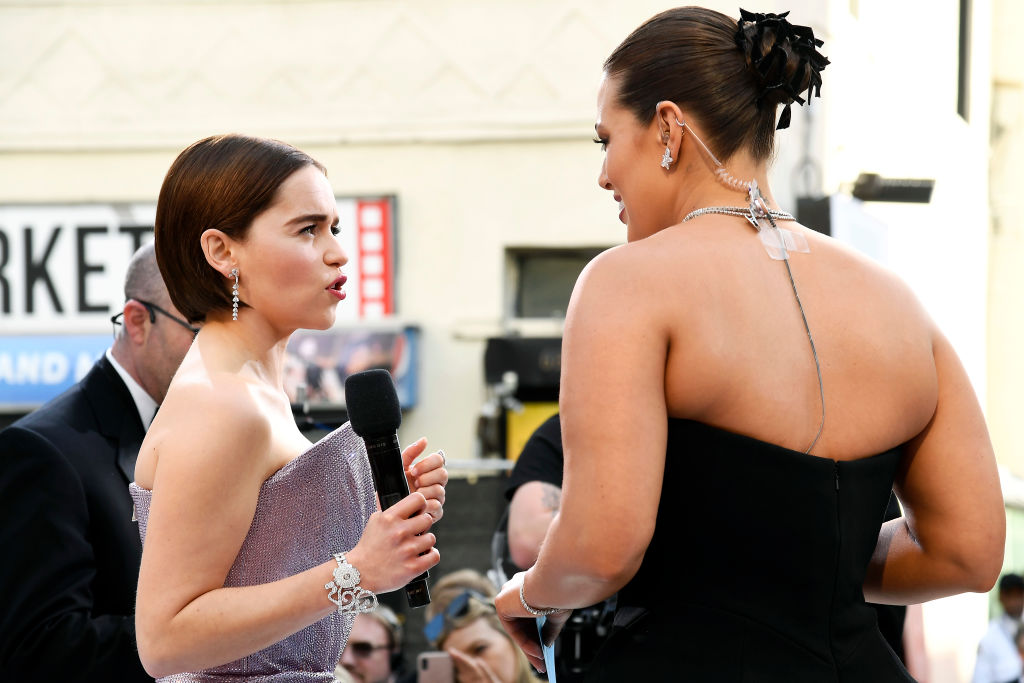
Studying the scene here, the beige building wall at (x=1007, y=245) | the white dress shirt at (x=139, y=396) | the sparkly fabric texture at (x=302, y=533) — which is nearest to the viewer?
the sparkly fabric texture at (x=302, y=533)

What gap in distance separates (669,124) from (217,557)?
1.00 meters

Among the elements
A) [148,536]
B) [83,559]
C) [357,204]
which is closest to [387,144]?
[357,204]

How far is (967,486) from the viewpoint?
2035 millimetres

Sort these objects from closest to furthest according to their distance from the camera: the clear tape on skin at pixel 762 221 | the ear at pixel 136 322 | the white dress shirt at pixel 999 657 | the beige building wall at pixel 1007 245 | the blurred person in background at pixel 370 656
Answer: the clear tape on skin at pixel 762 221 → the ear at pixel 136 322 → the blurred person in background at pixel 370 656 → the white dress shirt at pixel 999 657 → the beige building wall at pixel 1007 245

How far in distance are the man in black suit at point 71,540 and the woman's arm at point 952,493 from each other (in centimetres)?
170

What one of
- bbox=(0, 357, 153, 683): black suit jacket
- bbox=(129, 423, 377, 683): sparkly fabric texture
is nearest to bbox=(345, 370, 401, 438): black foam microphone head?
bbox=(129, 423, 377, 683): sparkly fabric texture

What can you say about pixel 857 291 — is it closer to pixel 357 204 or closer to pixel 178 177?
pixel 178 177

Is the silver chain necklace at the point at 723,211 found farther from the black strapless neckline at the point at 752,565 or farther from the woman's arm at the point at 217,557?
the woman's arm at the point at 217,557

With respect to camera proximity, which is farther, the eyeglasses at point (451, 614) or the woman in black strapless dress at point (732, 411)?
the eyeglasses at point (451, 614)

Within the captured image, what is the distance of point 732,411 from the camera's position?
184cm

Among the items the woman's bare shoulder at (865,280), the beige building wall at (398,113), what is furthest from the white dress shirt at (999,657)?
the woman's bare shoulder at (865,280)

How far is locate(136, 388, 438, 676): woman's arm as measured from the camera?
1.99 metres

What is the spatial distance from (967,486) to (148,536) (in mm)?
1321

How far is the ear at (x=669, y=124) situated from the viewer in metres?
1.95
